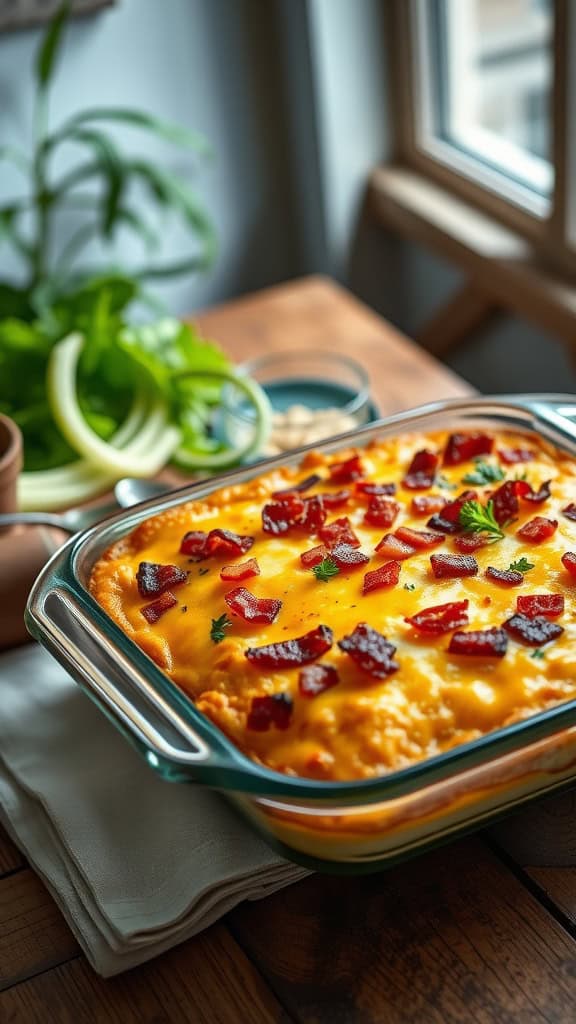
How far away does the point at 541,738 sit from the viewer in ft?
3.14

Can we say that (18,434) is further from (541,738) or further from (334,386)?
(541,738)

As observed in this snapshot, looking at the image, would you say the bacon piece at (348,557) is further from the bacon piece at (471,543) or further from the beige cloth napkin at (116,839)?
the beige cloth napkin at (116,839)

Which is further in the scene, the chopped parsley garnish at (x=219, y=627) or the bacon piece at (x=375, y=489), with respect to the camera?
the bacon piece at (x=375, y=489)

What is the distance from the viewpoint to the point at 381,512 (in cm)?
128

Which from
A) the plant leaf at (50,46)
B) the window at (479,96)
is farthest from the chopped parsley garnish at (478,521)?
the plant leaf at (50,46)

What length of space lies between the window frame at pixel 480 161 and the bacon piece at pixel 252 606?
1.39m

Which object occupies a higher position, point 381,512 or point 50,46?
point 50,46

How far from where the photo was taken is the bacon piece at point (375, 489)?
133 centimetres

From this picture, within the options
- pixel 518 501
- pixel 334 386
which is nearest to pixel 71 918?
pixel 518 501

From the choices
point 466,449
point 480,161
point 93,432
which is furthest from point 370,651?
point 480,161

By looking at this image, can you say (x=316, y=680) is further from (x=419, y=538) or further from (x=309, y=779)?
(x=419, y=538)

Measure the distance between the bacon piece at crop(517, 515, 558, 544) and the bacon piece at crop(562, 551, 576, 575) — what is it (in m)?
0.05

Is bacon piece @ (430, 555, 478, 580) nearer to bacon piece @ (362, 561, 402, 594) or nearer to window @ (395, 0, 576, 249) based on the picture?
bacon piece @ (362, 561, 402, 594)

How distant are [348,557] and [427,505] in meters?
0.13
